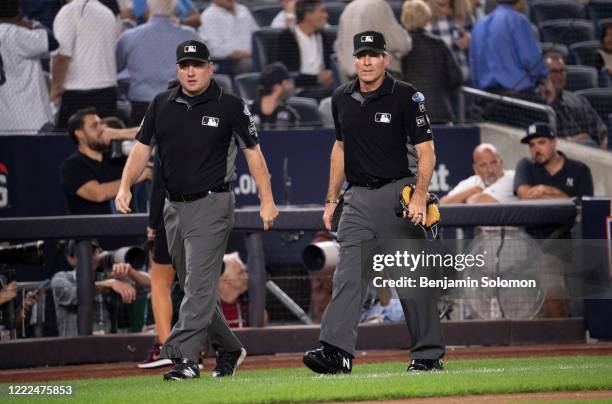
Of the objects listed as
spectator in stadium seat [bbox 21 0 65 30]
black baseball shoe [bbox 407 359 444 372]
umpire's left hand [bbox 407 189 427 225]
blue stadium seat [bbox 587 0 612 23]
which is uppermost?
spectator in stadium seat [bbox 21 0 65 30]

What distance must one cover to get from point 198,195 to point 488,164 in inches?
185

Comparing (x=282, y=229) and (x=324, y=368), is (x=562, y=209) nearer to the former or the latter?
(x=282, y=229)

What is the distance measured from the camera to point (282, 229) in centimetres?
1069

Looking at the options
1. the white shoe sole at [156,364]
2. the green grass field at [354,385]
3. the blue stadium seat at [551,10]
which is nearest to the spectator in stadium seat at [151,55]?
the white shoe sole at [156,364]

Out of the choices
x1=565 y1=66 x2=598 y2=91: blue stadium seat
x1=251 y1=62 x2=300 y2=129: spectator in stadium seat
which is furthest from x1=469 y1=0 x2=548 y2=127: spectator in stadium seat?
x1=251 y1=62 x2=300 y2=129: spectator in stadium seat

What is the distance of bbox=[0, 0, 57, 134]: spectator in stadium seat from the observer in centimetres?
1201

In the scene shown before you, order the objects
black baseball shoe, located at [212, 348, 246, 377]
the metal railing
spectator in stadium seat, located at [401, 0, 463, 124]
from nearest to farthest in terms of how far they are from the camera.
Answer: black baseball shoe, located at [212, 348, 246, 377] < the metal railing < spectator in stadium seat, located at [401, 0, 463, 124]

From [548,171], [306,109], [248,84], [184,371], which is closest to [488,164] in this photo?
[548,171]

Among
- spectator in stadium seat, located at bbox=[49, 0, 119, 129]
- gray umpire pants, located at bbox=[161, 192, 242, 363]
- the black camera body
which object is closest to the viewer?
gray umpire pants, located at bbox=[161, 192, 242, 363]

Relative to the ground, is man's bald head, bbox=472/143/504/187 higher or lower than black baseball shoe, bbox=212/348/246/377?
higher

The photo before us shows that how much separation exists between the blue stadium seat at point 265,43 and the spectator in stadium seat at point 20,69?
9.49ft

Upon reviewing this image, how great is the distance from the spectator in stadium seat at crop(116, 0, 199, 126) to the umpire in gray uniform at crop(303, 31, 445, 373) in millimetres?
4766

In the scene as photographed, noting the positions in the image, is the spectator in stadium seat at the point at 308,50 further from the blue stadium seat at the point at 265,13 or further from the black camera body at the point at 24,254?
the black camera body at the point at 24,254

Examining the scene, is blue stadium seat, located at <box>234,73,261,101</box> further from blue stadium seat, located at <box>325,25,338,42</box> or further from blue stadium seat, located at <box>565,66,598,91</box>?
blue stadium seat, located at <box>565,66,598,91</box>
